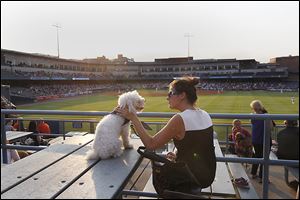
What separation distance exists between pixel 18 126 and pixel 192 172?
866cm

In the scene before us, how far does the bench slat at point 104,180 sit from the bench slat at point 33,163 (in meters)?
0.43

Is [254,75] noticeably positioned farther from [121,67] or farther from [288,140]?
[288,140]

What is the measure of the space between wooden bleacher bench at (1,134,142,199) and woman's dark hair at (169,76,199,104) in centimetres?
75

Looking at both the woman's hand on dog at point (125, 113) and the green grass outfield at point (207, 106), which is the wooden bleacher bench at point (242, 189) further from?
the green grass outfield at point (207, 106)

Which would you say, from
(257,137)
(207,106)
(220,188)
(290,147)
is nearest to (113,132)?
(220,188)

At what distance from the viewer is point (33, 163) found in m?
2.37

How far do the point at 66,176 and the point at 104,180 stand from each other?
0.32 m

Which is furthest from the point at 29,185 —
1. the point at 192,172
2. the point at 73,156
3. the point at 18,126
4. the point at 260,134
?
the point at 18,126

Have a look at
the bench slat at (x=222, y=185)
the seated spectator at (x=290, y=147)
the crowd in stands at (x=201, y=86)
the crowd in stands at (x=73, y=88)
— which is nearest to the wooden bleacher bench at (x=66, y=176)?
the bench slat at (x=222, y=185)

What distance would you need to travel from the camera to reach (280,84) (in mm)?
68188

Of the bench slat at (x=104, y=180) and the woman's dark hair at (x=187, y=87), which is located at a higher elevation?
the woman's dark hair at (x=187, y=87)

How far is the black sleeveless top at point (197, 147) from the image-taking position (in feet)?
7.50

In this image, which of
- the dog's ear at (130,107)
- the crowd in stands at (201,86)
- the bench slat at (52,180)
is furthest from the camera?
the crowd in stands at (201,86)

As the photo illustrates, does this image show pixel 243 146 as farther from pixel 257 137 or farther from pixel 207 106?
pixel 207 106
